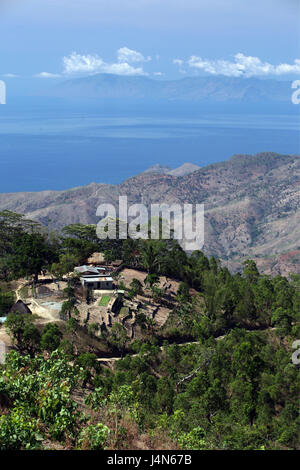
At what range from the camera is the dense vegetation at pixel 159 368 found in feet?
19.4

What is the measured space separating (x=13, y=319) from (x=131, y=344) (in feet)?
15.2

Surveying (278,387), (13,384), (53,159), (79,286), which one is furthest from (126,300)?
(53,159)

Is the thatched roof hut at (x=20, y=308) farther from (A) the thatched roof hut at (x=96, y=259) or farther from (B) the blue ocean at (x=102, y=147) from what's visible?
(B) the blue ocean at (x=102, y=147)

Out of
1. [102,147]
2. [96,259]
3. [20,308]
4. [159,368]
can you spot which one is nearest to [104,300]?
[20,308]

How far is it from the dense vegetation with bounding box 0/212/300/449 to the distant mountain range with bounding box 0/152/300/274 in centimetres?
3323

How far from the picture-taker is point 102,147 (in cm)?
15600

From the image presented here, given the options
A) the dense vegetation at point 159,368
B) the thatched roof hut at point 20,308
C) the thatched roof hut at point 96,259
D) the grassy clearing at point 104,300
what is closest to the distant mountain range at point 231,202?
the dense vegetation at point 159,368

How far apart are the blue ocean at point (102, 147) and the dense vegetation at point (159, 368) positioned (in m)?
92.9

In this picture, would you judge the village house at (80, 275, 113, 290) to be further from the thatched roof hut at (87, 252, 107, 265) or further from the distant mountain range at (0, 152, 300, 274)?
the distant mountain range at (0, 152, 300, 274)

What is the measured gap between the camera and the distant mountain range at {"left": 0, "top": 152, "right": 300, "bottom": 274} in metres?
64.9

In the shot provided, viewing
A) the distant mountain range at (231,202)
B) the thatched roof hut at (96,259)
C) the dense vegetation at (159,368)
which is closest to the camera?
the dense vegetation at (159,368)

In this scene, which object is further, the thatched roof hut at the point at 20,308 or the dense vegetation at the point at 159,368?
the thatched roof hut at the point at 20,308
